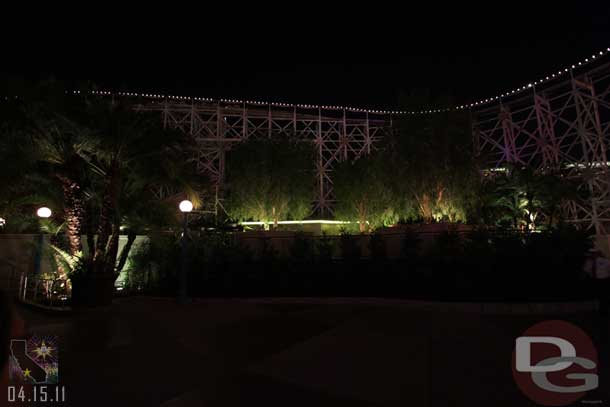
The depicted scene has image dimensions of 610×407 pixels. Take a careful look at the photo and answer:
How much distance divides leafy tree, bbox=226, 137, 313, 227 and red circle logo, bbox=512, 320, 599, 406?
14.7m

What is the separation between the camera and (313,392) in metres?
3.24

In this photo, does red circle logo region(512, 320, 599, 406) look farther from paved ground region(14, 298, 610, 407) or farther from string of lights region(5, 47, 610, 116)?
string of lights region(5, 47, 610, 116)

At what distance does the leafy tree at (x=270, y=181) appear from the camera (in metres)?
18.8

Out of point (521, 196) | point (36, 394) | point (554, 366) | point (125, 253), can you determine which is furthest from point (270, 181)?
point (554, 366)

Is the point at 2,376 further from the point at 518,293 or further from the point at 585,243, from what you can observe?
the point at 585,243

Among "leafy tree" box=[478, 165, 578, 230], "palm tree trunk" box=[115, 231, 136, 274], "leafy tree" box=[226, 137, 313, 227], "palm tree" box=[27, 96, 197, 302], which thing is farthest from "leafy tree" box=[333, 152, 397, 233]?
"palm tree trunk" box=[115, 231, 136, 274]

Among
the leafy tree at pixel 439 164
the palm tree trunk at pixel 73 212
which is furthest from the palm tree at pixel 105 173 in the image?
the leafy tree at pixel 439 164

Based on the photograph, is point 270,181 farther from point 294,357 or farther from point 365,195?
point 294,357

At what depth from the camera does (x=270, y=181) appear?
18.8 m

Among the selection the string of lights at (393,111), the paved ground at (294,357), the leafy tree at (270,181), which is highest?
the string of lights at (393,111)

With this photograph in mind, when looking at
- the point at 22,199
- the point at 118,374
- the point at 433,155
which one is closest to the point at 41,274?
the point at 22,199

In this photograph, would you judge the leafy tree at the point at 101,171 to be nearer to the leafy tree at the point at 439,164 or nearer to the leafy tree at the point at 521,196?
the leafy tree at the point at 439,164

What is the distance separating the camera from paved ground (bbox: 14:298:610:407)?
3.18 m

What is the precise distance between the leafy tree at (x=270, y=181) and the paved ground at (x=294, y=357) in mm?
11931
